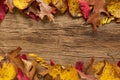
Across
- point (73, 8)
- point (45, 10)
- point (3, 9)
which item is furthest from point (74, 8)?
point (3, 9)

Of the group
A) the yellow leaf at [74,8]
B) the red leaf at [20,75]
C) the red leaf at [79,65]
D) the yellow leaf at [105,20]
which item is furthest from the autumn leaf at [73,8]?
the red leaf at [20,75]

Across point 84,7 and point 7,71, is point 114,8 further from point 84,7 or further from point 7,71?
point 7,71

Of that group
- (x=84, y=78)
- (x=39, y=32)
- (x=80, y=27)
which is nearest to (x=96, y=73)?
(x=84, y=78)

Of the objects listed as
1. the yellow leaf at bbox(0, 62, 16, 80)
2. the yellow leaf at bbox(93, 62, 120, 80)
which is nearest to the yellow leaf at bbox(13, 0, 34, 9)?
the yellow leaf at bbox(0, 62, 16, 80)

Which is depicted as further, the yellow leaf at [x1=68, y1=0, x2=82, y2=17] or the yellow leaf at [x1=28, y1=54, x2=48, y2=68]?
the yellow leaf at [x1=28, y1=54, x2=48, y2=68]

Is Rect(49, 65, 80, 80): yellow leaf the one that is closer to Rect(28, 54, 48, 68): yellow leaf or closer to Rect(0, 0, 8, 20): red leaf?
Rect(28, 54, 48, 68): yellow leaf

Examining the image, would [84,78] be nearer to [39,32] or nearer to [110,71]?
[110,71]

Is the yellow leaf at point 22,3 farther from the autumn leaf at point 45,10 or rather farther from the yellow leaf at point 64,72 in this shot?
the yellow leaf at point 64,72

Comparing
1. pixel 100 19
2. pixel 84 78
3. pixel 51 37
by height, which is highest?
pixel 100 19
